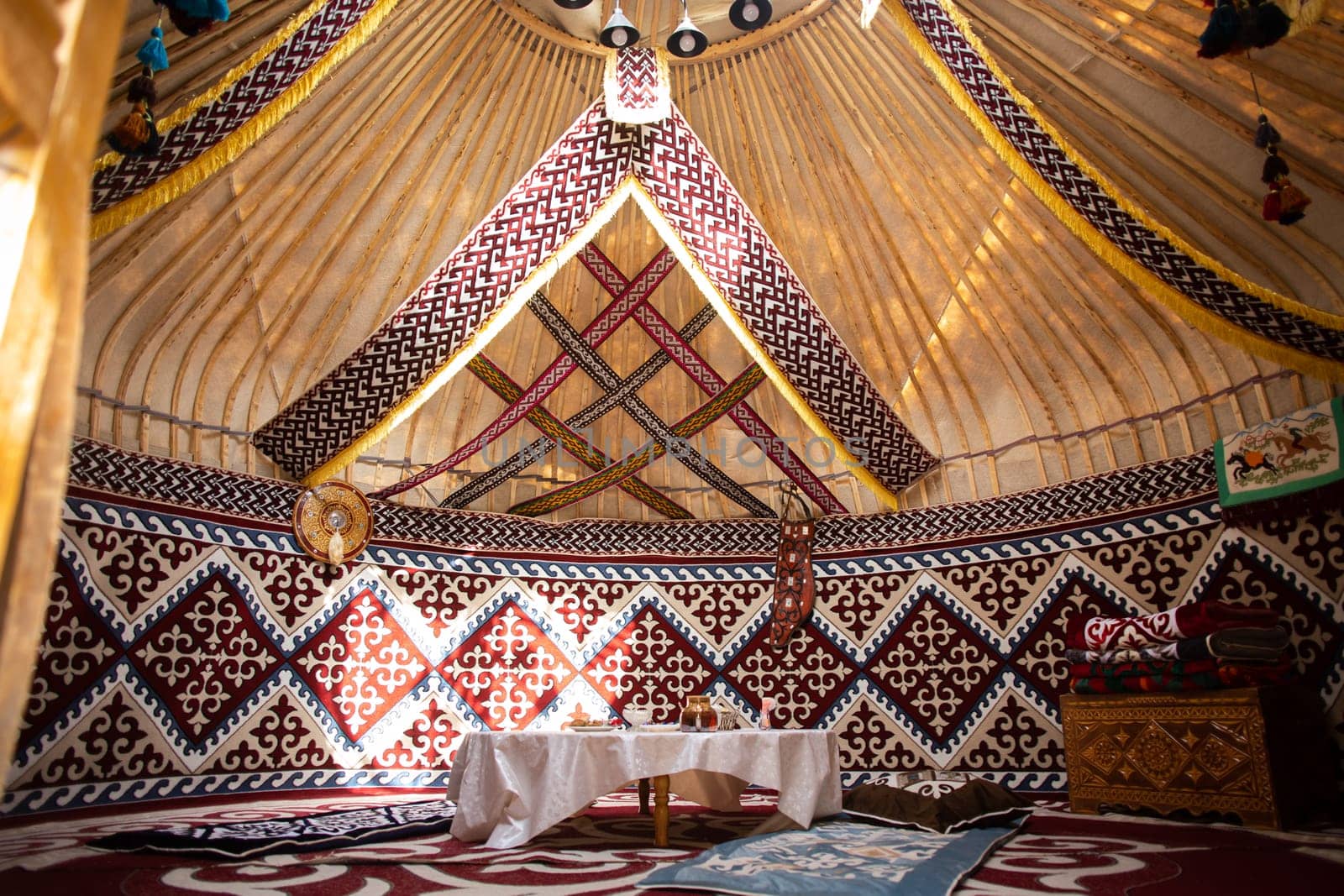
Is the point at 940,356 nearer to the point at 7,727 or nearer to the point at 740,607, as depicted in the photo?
the point at 740,607

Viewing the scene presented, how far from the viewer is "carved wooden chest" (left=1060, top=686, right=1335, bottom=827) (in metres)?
2.95

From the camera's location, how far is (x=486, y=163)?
4.75 meters

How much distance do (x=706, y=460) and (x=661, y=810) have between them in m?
2.99

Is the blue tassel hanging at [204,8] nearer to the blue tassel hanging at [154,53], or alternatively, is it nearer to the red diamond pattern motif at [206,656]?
the blue tassel hanging at [154,53]

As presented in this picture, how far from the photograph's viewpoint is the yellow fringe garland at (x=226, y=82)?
7.98ft

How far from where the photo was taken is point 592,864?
2.21m

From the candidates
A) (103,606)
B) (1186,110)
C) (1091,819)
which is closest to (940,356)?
(1186,110)

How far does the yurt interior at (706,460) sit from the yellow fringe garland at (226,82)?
0.02m

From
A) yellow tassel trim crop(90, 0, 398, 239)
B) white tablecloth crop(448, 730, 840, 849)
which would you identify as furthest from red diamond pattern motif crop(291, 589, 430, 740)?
yellow tassel trim crop(90, 0, 398, 239)

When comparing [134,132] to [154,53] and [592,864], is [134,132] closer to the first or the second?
[154,53]

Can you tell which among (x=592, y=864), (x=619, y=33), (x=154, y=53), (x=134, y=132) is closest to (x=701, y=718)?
(x=592, y=864)

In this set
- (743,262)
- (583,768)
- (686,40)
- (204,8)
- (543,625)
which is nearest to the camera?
(204,8)

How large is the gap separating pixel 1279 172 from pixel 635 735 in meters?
2.67

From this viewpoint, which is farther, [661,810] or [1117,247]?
[1117,247]
